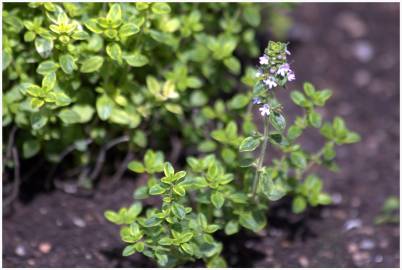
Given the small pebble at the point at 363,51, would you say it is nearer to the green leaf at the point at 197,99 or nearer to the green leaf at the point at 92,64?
the green leaf at the point at 197,99

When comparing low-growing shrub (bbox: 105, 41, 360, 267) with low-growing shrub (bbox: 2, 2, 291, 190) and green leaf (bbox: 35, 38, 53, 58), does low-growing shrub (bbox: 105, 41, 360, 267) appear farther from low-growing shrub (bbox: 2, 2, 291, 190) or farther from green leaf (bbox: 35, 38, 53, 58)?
green leaf (bbox: 35, 38, 53, 58)

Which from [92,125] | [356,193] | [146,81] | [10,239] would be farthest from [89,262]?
[356,193]

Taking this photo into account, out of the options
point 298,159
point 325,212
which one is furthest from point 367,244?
point 298,159

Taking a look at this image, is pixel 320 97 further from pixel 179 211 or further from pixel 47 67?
pixel 47 67

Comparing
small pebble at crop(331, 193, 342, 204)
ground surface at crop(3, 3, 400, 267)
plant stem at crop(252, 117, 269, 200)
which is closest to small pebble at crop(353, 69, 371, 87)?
ground surface at crop(3, 3, 400, 267)

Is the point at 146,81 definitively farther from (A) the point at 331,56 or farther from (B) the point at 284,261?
(A) the point at 331,56
